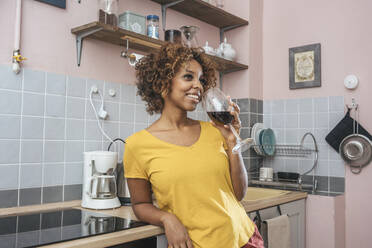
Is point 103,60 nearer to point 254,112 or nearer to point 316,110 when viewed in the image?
point 254,112

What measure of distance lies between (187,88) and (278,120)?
1.59 meters

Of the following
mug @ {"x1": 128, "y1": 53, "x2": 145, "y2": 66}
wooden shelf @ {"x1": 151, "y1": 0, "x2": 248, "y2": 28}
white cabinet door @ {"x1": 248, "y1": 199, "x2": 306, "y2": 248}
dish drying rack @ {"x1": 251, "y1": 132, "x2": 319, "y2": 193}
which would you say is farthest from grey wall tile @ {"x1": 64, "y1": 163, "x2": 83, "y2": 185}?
dish drying rack @ {"x1": 251, "y1": 132, "x2": 319, "y2": 193}

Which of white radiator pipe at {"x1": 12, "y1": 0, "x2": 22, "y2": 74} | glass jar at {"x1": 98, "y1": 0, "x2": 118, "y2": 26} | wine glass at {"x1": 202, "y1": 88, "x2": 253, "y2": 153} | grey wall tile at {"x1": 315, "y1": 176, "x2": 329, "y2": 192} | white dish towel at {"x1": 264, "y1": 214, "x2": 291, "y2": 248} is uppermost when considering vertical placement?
glass jar at {"x1": 98, "y1": 0, "x2": 118, "y2": 26}

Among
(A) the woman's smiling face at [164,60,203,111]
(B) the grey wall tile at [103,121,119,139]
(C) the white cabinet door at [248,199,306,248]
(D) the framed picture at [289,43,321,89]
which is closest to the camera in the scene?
(A) the woman's smiling face at [164,60,203,111]

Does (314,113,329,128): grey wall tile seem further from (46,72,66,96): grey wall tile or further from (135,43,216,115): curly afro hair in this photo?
(46,72,66,96): grey wall tile

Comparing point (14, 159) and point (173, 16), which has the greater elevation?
point (173, 16)

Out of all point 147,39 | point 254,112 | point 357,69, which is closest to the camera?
point 147,39

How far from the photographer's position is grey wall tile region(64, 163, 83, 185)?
174 centimetres

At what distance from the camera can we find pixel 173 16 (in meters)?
2.37

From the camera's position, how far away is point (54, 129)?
1.70m

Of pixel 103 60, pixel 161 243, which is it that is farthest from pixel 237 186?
pixel 103 60

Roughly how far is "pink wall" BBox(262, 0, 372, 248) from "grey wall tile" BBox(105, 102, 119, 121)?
1.28 meters

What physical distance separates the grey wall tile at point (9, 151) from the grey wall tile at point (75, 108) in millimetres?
285

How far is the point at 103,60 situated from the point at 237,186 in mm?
1073
